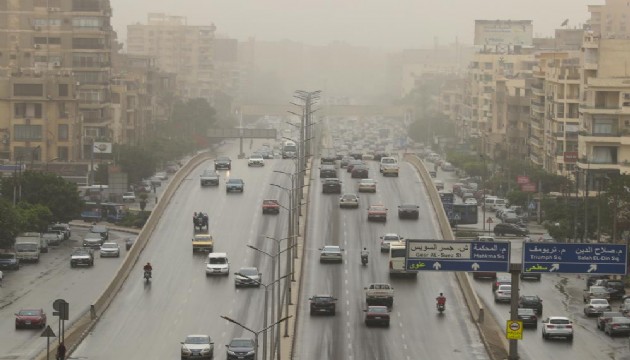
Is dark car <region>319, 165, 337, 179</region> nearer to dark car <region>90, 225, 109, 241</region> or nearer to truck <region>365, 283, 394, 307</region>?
dark car <region>90, 225, 109, 241</region>

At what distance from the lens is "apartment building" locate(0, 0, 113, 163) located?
15462 centimetres

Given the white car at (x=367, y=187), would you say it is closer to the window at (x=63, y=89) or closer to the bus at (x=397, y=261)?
the bus at (x=397, y=261)

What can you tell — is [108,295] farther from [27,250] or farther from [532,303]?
[27,250]

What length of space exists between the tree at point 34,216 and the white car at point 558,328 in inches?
1750

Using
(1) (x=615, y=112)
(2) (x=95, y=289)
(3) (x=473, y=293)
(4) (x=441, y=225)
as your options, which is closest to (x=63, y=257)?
(2) (x=95, y=289)

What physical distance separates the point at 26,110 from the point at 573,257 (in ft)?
319

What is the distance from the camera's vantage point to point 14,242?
103688mm

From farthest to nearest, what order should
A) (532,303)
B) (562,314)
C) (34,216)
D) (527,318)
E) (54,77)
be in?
(54,77) < (34,216) < (562,314) < (532,303) < (527,318)

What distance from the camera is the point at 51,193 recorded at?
4710 inches

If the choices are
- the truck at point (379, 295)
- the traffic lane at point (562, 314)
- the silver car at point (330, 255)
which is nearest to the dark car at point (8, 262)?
the silver car at point (330, 255)

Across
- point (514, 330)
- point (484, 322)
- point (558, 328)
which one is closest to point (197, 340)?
point (514, 330)

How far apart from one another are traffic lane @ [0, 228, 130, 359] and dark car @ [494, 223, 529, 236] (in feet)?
87.0

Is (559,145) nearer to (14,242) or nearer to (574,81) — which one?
(574,81)

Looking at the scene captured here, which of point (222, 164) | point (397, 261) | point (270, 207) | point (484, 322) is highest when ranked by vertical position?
point (222, 164)
